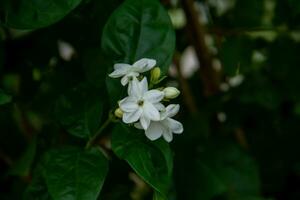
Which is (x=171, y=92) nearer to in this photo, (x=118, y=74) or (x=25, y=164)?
(x=118, y=74)

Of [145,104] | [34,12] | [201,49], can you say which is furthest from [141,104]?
[201,49]

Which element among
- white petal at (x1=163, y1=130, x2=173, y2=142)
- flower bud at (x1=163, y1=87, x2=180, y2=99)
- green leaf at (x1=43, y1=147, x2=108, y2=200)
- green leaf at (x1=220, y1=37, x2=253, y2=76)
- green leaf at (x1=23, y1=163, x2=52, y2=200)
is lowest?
green leaf at (x1=220, y1=37, x2=253, y2=76)

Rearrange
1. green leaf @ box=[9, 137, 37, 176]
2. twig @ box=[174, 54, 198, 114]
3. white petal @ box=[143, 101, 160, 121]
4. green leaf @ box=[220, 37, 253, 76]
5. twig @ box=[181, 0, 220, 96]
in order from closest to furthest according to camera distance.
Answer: white petal @ box=[143, 101, 160, 121], green leaf @ box=[9, 137, 37, 176], green leaf @ box=[220, 37, 253, 76], twig @ box=[181, 0, 220, 96], twig @ box=[174, 54, 198, 114]

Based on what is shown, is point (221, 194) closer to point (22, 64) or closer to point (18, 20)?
point (22, 64)

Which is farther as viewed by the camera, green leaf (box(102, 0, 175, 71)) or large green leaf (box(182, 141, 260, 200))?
large green leaf (box(182, 141, 260, 200))

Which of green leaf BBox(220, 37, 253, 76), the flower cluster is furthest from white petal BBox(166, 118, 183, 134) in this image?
green leaf BBox(220, 37, 253, 76)

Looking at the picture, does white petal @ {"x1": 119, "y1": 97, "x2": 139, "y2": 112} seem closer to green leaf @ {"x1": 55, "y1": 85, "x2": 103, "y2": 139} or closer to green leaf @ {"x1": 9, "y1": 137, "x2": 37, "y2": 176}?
green leaf @ {"x1": 55, "y1": 85, "x2": 103, "y2": 139}

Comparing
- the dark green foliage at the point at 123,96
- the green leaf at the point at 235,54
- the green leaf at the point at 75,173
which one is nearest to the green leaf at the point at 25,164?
the dark green foliage at the point at 123,96

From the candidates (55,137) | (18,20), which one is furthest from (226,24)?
(18,20)
